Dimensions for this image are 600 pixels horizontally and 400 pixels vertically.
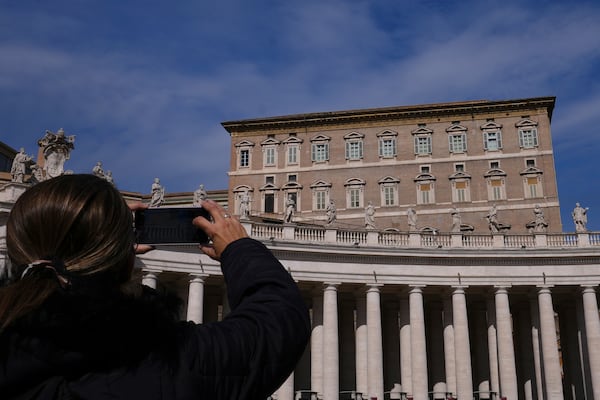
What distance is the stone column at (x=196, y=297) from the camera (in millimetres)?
42138

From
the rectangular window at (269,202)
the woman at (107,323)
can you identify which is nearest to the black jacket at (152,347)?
the woman at (107,323)

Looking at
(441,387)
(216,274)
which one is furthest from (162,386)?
(441,387)

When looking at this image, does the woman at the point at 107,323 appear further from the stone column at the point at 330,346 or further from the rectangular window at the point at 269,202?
the rectangular window at the point at 269,202

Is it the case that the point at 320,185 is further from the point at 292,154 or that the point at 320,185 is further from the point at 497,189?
the point at 497,189

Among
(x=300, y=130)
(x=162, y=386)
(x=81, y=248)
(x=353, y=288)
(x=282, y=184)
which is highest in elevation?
(x=300, y=130)

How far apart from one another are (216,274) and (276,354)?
42.1 m

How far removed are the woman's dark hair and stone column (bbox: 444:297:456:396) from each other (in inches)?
1801

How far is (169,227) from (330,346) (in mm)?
40913

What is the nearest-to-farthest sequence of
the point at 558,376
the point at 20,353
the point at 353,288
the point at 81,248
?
the point at 20,353 < the point at 81,248 < the point at 558,376 < the point at 353,288

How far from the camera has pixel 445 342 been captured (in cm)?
4725

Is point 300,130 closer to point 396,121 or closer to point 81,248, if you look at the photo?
point 396,121

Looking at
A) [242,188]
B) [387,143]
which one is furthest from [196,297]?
[387,143]

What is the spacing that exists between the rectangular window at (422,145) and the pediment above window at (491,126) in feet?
19.5

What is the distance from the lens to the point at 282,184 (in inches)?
2899
